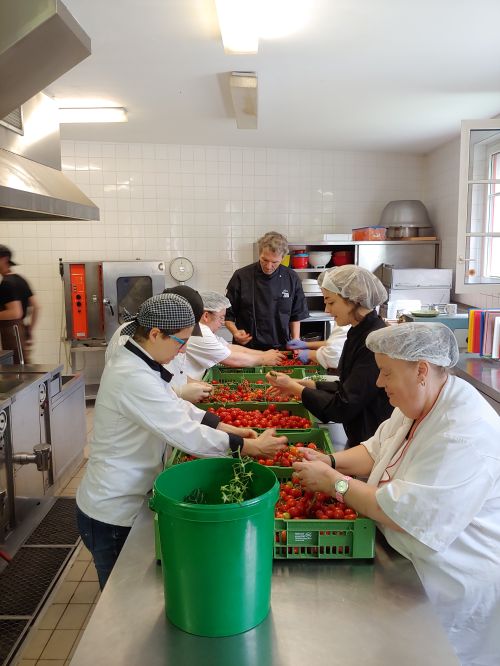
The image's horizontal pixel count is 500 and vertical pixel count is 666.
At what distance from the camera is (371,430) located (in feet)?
7.75

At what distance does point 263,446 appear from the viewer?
1.98 meters

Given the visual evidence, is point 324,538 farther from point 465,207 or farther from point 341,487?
point 465,207

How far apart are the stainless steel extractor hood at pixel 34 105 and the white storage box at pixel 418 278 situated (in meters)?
3.77

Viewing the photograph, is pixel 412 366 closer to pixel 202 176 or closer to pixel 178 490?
pixel 178 490

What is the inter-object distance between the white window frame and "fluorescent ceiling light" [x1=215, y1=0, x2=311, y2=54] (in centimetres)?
168

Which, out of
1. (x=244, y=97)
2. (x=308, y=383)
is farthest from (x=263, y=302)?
(x=308, y=383)

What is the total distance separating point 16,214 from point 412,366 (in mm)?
2669

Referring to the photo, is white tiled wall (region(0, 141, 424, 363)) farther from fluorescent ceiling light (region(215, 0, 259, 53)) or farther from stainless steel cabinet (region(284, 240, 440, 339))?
fluorescent ceiling light (region(215, 0, 259, 53))

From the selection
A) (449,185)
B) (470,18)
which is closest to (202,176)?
(449,185)

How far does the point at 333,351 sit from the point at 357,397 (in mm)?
1076

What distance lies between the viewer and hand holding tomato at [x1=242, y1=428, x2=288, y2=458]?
1969mm

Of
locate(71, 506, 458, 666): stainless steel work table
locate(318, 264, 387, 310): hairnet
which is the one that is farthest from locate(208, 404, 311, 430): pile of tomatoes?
locate(71, 506, 458, 666): stainless steel work table

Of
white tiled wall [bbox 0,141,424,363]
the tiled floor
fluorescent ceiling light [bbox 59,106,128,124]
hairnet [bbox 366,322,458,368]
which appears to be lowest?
the tiled floor

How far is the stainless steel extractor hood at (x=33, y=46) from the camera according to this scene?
80.3 inches
